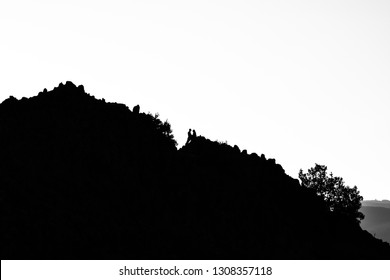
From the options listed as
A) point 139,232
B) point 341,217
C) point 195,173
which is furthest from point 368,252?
point 139,232

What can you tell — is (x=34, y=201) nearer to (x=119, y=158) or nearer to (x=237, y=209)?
(x=119, y=158)

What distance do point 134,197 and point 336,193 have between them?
49296 mm

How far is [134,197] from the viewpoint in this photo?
164 ft

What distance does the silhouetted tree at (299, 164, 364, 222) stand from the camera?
279ft

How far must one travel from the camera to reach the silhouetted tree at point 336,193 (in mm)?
85000

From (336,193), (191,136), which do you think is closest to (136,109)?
(191,136)

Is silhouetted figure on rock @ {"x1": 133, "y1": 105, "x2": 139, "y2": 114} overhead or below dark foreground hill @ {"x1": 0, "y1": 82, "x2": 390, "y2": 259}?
overhead

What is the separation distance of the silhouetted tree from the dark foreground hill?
1596 centimetres

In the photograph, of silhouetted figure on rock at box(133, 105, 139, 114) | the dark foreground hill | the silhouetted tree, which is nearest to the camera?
the dark foreground hill

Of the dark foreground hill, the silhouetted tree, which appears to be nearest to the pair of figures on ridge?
the dark foreground hill

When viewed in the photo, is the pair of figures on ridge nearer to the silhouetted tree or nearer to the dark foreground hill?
the dark foreground hill

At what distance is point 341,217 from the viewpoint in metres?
68.6

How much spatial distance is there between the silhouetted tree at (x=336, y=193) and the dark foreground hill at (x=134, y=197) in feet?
52.4

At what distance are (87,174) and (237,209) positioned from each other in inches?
736
